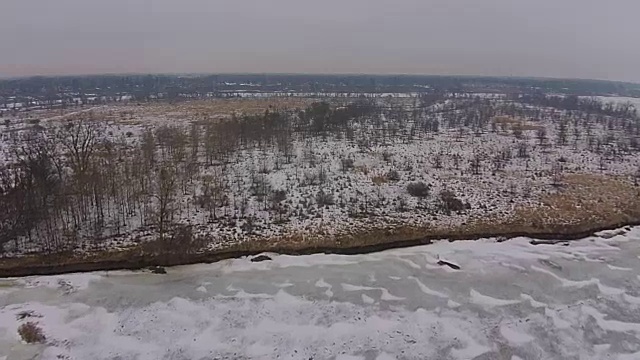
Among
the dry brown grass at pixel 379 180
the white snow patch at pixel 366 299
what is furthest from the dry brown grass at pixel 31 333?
the dry brown grass at pixel 379 180

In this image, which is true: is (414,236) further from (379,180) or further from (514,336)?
(379,180)

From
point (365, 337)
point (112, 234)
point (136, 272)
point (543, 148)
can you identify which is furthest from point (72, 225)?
point (543, 148)

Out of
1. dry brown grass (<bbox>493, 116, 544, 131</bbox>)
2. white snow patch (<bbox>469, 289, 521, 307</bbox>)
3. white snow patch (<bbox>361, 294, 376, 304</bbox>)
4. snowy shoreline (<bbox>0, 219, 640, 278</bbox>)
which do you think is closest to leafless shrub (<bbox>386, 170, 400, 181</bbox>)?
snowy shoreline (<bbox>0, 219, 640, 278</bbox>)

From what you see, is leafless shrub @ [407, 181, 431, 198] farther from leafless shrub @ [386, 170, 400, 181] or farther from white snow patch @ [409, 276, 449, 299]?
white snow patch @ [409, 276, 449, 299]

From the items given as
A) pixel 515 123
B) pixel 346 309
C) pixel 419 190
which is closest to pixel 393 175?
pixel 419 190

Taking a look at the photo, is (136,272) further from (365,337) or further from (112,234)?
(365,337)

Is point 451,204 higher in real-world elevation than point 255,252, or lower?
higher
